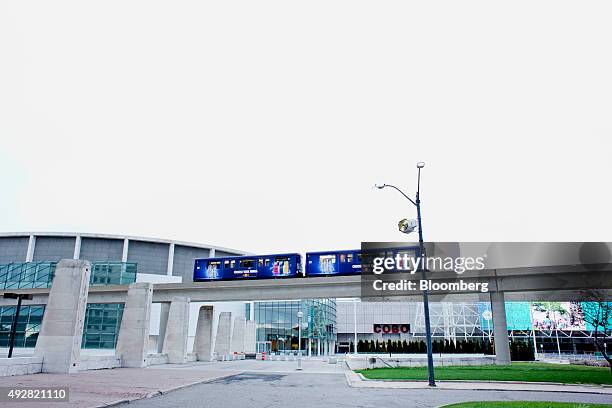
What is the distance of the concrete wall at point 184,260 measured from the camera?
86875mm

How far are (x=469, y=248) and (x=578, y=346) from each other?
4549 cm

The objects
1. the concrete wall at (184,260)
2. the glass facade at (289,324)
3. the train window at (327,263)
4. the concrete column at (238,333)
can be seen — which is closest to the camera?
the train window at (327,263)

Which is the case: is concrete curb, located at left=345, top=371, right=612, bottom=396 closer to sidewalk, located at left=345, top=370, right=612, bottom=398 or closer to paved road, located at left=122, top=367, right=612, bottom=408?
sidewalk, located at left=345, top=370, right=612, bottom=398

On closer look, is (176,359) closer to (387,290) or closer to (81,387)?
(387,290)

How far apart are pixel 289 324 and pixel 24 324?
3787cm

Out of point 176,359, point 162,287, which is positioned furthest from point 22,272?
point 176,359

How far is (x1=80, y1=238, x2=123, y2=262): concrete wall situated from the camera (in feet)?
269

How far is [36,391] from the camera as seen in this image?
13.5 m

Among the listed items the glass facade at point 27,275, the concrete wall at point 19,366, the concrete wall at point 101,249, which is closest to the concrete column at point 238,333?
the glass facade at point 27,275

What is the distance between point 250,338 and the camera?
227 ft

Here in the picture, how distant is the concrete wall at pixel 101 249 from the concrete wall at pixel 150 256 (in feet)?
7.33

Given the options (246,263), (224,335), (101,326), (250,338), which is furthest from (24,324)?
(246,263)

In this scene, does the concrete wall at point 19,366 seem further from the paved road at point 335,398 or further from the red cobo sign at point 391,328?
the red cobo sign at point 391,328

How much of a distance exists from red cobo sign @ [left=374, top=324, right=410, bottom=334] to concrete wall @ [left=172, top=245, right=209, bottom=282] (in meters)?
36.5
